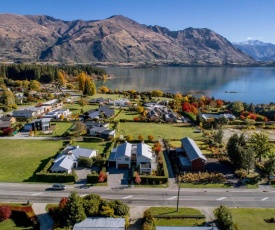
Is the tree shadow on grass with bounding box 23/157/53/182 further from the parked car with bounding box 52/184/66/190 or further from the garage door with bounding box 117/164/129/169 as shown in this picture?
the garage door with bounding box 117/164/129/169

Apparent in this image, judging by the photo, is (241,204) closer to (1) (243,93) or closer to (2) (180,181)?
(2) (180,181)

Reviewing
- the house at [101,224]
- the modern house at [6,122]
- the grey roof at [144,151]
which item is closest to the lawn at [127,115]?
the modern house at [6,122]

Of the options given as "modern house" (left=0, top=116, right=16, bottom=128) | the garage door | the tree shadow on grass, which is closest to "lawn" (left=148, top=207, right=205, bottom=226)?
the garage door

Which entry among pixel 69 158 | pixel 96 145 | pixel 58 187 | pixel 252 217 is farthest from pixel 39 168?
pixel 252 217

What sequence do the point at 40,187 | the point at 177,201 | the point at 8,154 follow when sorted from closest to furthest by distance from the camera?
the point at 177,201, the point at 40,187, the point at 8,154

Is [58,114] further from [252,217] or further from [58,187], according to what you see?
[252,217]

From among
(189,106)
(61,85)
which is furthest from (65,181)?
(61,85)
